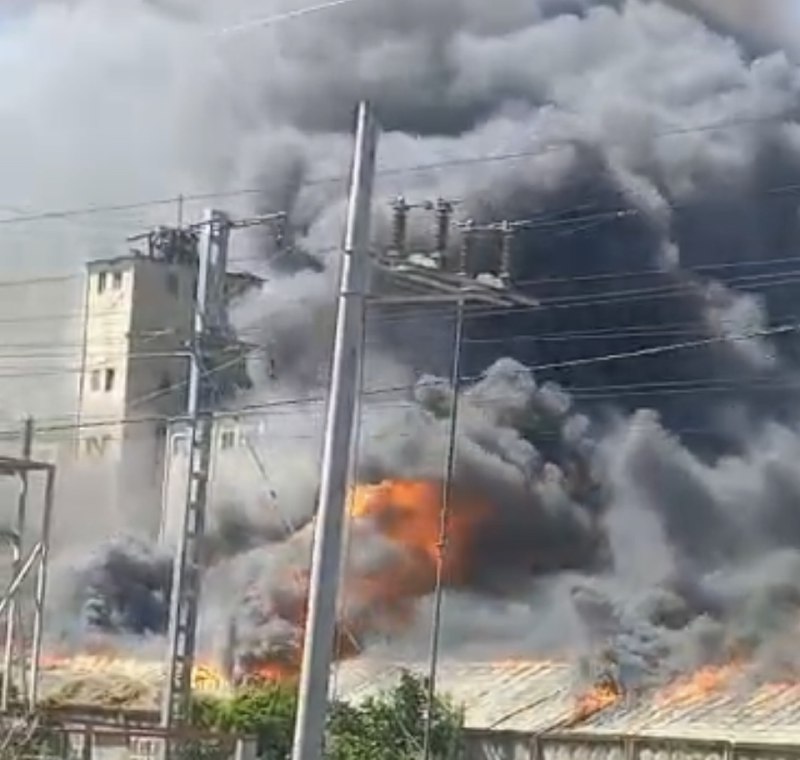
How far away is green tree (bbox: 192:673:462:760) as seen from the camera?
41.5 ft

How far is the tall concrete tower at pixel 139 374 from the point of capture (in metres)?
15.3

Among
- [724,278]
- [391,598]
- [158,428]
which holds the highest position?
[724,278]

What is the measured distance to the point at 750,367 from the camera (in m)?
14.1

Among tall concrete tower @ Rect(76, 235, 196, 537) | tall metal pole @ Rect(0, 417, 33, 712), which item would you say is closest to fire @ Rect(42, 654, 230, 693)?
tall concrete tower @ Rect(76, 235, 196, 537)

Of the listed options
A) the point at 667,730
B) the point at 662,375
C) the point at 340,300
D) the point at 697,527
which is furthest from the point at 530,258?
the point at 340,300

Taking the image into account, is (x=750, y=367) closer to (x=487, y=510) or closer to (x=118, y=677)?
(x=487, y=510)

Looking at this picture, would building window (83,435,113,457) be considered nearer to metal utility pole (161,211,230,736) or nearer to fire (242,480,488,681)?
fire (242,480,488,681)

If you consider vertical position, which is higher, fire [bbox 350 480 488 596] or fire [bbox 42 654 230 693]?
fire [bbox 350 480 488 596]

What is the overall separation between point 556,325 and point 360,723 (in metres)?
3.63

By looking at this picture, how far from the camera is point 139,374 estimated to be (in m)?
15.6

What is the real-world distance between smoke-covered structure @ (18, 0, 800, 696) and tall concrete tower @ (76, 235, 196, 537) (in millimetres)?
687

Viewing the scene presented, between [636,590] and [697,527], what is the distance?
0.64 metres

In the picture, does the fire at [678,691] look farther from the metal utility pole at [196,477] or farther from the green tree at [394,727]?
the metal utility pole at [196,477]

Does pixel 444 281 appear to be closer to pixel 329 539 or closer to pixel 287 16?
pixel 329 539
